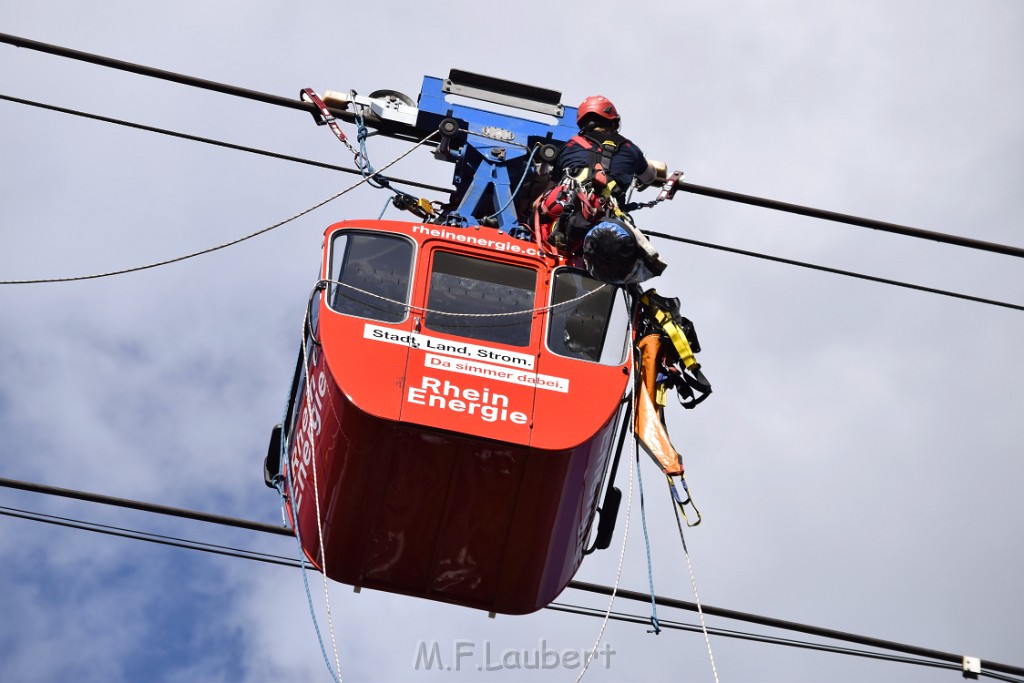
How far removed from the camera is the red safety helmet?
15406 mm

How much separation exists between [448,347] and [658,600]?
317 centimetres

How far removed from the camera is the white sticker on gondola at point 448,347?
1325cm

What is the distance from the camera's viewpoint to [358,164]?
16.0 meters

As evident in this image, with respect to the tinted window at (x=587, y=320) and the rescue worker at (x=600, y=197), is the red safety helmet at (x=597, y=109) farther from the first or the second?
the tinted window at (x=587, y=320)

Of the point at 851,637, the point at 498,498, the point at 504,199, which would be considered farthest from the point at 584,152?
the point at 851,637

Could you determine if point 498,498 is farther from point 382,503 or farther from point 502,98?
point 502,98

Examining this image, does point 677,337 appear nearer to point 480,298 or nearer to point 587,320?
point 587,320

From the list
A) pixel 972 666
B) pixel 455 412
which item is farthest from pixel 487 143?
pixel 972 666

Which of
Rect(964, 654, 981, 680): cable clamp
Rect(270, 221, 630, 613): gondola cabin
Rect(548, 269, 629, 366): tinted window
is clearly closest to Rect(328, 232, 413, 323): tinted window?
Rect(270, 221, 630, 613): gondola cabin

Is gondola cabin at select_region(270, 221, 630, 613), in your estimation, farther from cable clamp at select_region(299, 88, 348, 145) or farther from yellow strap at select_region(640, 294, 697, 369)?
cable clamp at select_region(299, 88, 348, 145)

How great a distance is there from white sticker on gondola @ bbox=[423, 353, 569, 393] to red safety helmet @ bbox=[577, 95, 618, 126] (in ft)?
10.7

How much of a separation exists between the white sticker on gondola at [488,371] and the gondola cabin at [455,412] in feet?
0.05

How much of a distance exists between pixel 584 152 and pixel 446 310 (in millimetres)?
2268

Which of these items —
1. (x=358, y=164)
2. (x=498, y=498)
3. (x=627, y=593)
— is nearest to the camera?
(x=498, y=498)
